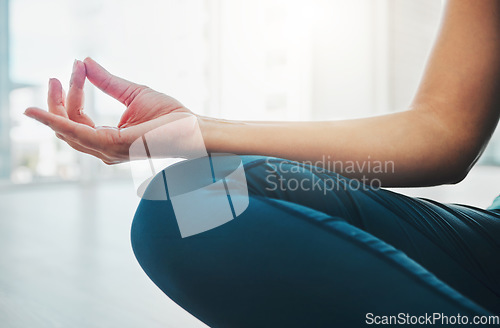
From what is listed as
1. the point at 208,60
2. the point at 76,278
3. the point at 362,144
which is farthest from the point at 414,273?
the point at 208,60

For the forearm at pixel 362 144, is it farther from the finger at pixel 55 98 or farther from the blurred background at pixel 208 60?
the blurred background at pixel 208 60

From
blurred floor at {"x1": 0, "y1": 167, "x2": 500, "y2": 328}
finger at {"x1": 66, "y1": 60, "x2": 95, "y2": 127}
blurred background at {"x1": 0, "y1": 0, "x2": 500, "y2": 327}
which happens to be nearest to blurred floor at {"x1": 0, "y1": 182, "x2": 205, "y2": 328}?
blurred floor at {"x1": 0, "y1": 167, "x2": 500, "y2": 328}

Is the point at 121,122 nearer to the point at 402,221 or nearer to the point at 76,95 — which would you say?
the point at 76,95

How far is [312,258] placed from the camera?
1.18 ft

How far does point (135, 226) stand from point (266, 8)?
4886mm

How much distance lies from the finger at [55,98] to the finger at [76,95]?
0.02 meters

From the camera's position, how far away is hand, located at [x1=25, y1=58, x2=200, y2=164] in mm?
480

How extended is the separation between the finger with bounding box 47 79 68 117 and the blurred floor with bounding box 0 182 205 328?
0.54m

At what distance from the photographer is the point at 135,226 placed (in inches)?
16.7

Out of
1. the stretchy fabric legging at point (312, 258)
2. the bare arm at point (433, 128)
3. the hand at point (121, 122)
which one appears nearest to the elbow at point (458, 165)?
the bare arm at point (433, 128)

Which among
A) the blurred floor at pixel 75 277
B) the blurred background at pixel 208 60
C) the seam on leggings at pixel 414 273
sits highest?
the blurred background at pixel 208 60

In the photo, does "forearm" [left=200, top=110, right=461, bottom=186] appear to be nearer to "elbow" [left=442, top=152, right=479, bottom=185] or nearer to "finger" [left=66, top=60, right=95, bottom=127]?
"elbow" [left=442, top=152, right=479, bottom=185]

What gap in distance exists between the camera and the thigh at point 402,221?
15.0 inches

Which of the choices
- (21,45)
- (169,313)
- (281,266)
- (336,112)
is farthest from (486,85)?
(21,45)
